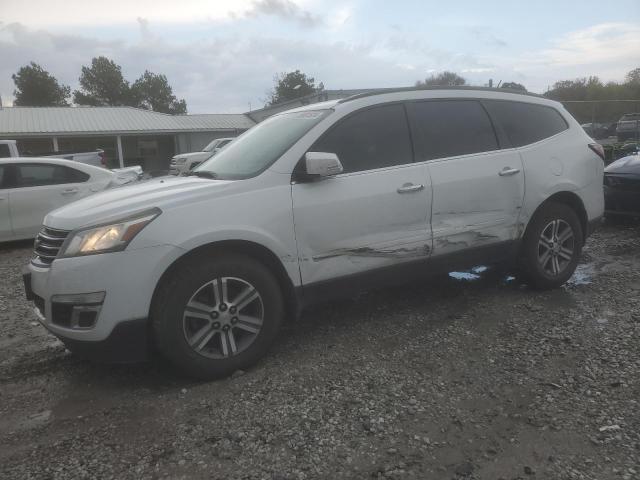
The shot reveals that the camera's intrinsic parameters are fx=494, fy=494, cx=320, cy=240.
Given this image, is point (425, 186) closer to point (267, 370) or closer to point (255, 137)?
point (255, 137)

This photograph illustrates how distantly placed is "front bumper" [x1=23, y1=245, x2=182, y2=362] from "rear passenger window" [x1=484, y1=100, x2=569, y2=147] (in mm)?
3100

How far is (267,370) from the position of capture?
3314mm

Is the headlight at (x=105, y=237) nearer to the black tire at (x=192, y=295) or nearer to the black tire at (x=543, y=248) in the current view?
the black tire at (x=192, y=295)

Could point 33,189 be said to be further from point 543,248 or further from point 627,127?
point 627,127

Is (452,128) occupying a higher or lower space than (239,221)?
higher

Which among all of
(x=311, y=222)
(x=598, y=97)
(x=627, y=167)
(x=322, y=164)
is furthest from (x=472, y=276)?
(x=598, y=97)

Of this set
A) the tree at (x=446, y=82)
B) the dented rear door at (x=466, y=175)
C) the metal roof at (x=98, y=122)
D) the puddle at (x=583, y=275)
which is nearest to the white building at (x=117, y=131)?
the metal roof at (x=98, y=122)

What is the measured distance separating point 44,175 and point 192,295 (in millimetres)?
6336

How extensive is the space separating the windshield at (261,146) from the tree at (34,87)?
70.4 metres

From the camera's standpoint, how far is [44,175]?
7.98 m

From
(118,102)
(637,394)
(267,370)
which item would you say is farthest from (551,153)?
(118,102)

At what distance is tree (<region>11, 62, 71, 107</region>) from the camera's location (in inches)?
2507

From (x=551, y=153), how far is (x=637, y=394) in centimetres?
241

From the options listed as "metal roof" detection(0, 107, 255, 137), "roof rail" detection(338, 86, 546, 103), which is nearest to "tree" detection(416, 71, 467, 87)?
"roof rail" detection(338, 86, 546, 103)
